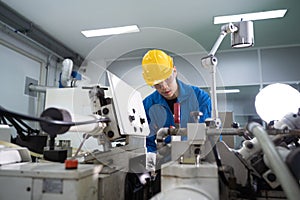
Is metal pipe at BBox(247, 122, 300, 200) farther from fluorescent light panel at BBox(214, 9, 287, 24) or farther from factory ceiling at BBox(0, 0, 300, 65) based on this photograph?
fluorescent light panel at BBox(214, 9, 287, 24)

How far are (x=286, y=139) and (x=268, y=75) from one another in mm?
3228

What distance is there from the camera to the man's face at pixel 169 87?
3.83ft

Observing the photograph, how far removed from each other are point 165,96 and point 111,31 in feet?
6.83

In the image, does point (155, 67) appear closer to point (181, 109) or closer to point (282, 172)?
point (181, 109)

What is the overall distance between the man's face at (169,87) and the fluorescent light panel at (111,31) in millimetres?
1869

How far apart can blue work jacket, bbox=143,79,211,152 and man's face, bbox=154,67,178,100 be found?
32 millimetres

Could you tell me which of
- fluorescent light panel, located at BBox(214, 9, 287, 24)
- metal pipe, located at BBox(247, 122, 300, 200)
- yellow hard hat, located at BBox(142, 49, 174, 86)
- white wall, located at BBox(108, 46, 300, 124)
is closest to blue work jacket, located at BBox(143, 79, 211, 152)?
yellow hard hat, located at BBox(142, 49, 174, 86)

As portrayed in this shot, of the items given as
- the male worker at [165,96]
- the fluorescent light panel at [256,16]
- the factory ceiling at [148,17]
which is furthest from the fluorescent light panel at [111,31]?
the male worker at [165,96]

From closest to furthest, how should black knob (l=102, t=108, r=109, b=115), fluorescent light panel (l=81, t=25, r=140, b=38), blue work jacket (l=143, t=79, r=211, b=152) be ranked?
1. black knob (l=102, t=108, r=109, b=115)
2. blue work jacket (l=143, t=79, r=211, b=152)
3. fluorescent light panel (l=81, t=25, r=140, b=38)

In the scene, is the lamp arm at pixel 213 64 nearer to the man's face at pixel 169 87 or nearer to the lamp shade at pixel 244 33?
the lamp shade at pixel 244 33

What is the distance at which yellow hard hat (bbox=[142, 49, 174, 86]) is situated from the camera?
3.30ft

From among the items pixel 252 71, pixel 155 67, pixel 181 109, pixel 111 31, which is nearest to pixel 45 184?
pixel 155 67

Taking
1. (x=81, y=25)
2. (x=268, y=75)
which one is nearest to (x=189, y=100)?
(x=81, y=25)

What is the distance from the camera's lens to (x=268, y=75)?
11.6 feet
